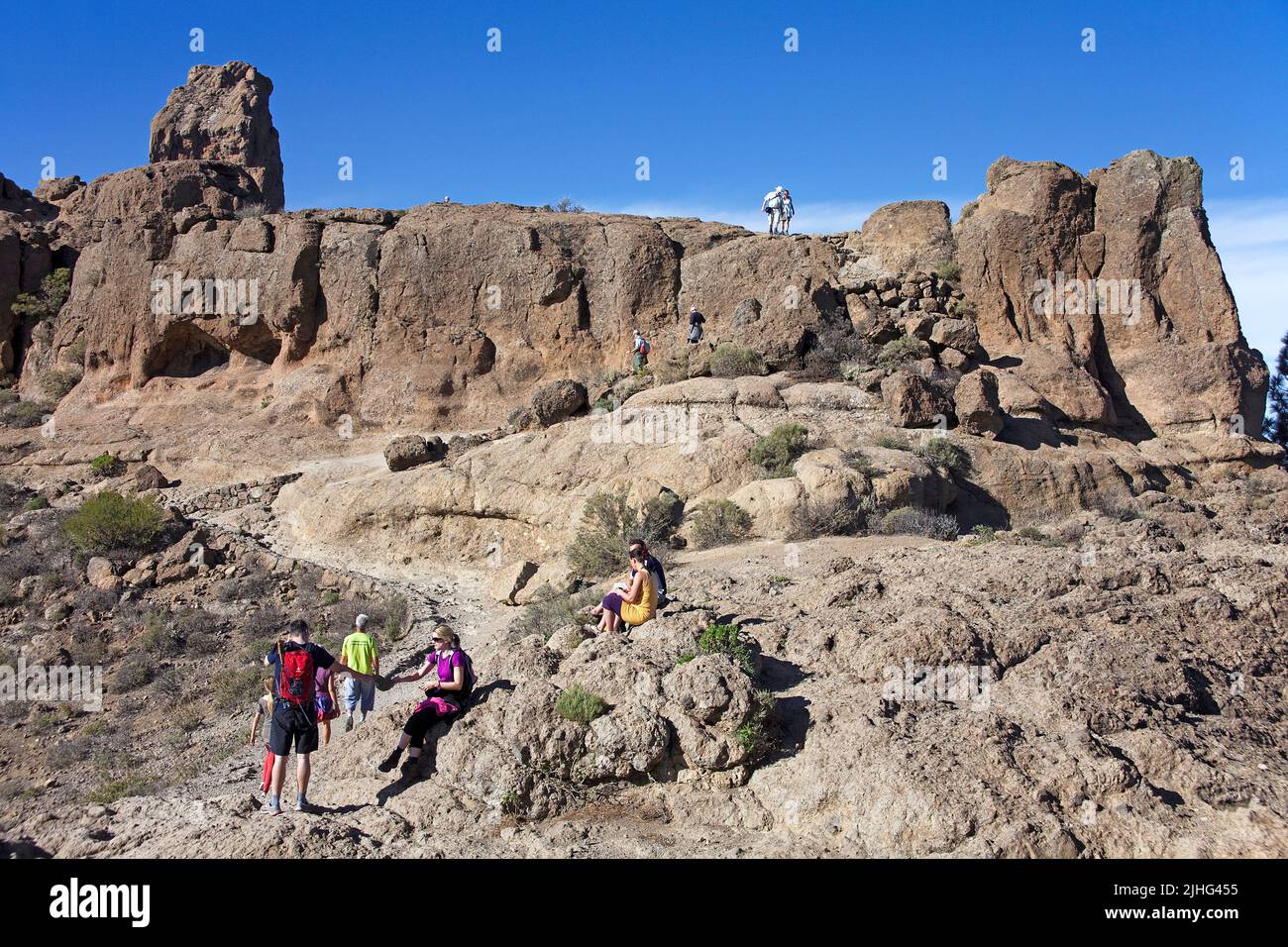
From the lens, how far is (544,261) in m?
21.9

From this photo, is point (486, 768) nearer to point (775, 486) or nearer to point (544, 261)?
point (775, 486)

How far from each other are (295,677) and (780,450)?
8.75 meters

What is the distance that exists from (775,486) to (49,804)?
8936mm

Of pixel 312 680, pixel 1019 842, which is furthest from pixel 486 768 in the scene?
pixel 1019 842

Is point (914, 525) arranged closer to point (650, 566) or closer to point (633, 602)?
point (650, 566)

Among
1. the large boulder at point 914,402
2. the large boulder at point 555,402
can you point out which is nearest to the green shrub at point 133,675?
the large boulder at point 555,402

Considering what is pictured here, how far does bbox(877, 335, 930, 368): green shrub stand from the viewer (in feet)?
59.3

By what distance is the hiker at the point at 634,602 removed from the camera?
27.3ft

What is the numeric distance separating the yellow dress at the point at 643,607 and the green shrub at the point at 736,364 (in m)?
9.79

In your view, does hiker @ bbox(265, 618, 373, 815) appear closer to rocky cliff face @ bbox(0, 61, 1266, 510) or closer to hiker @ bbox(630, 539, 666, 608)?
hiker @ bbox(630, 539, 666, 608)

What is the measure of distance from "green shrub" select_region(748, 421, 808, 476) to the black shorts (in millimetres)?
8420

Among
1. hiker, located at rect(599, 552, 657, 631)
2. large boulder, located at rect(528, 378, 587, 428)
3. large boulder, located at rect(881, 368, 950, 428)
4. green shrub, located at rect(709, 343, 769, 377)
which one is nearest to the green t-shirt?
hiker, located at rect(599, 552, 657, 631)

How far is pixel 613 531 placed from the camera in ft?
43.7

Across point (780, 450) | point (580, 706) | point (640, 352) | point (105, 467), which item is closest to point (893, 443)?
point (780, 450)
